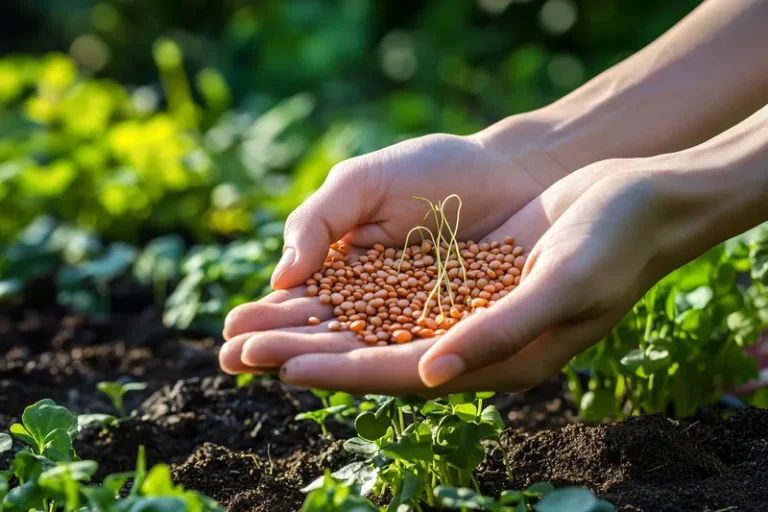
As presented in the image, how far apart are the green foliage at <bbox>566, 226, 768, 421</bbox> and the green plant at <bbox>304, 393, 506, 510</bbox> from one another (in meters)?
0.44

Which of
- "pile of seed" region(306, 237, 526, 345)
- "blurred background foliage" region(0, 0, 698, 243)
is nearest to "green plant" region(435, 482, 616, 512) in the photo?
"pile of seed" region(306, 237, 526, 345)

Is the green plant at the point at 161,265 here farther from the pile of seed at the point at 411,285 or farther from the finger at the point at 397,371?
the finger at the point at 397,371

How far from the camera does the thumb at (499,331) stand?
1.34m

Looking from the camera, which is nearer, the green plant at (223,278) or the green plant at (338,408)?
the green plant at (338,408)

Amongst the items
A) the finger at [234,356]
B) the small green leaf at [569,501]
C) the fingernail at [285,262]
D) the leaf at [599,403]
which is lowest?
the leaf at [599,403]

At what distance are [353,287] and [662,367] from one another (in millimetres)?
656

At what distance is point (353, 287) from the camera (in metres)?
1.80

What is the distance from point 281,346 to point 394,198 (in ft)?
1.92

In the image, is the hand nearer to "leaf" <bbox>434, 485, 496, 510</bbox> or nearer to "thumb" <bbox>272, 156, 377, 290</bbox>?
"thumb" <bbox>272, 156, 377, 290</bbox>

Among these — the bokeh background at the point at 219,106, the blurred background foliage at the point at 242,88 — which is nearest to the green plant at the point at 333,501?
the bokeh background at the point at 219,106

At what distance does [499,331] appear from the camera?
136 centimetres

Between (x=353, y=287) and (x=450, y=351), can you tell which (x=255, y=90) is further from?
(x=450, y=351)

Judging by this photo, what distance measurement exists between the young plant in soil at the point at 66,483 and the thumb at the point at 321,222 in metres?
0.47

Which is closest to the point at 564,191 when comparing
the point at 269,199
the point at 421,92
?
the point at 269,199
